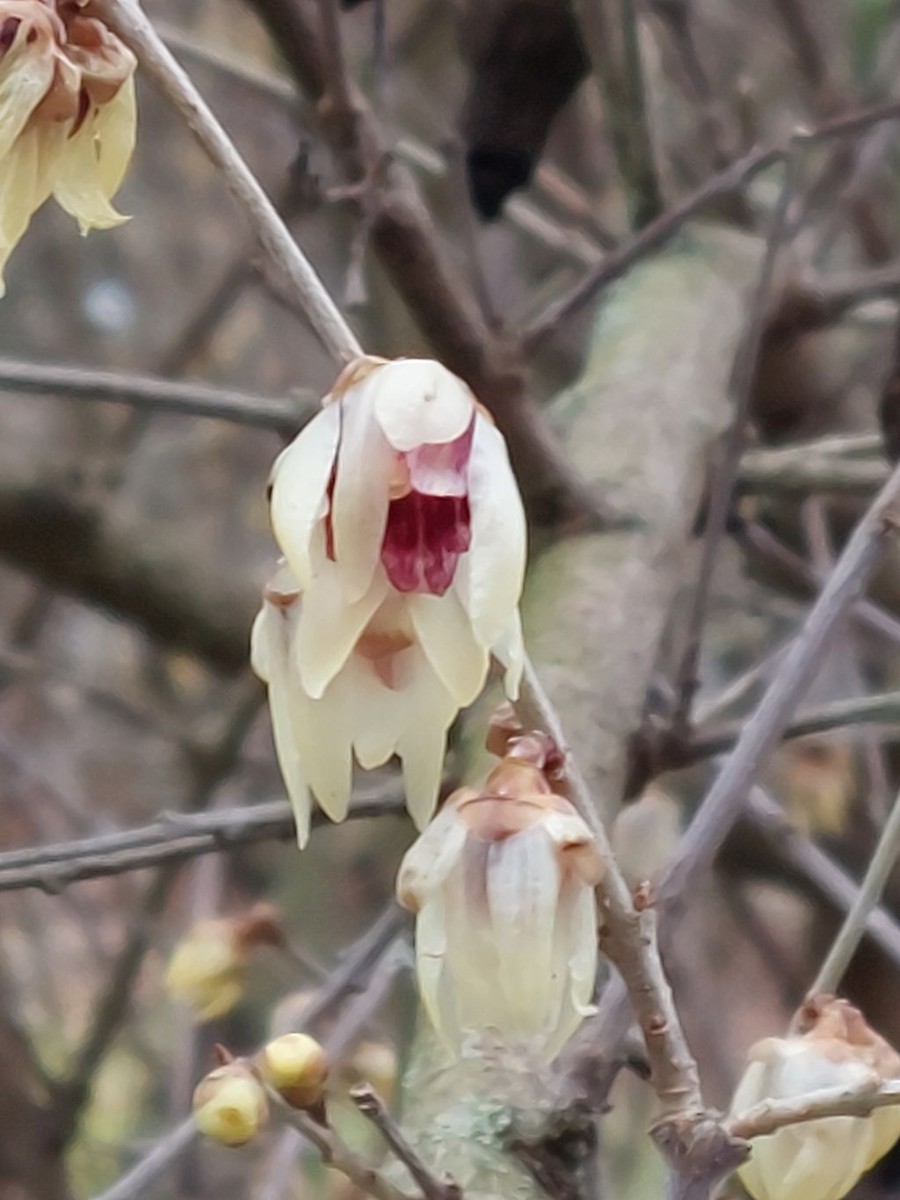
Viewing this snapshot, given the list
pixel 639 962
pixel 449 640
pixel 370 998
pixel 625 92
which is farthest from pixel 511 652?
pixel 625 92

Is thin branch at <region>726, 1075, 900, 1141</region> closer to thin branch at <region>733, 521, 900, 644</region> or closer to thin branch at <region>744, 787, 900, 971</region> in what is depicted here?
thin branch at <region>744, 787, 900, 971</region>

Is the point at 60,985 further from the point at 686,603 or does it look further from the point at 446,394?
the point at 446,394

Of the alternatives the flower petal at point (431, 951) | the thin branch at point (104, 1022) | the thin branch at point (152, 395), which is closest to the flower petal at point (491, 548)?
the flower petal at point (431, 951)

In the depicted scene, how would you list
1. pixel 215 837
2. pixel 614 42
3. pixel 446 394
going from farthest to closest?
pixel 614 42, pixel 215 837, pixel 446 394

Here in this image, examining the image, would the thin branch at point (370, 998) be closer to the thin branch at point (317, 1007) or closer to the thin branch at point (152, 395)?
the thin branch at point (317, 1007)

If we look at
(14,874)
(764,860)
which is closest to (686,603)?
(764,860)

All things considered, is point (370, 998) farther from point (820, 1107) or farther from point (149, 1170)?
point (820, 1107)
